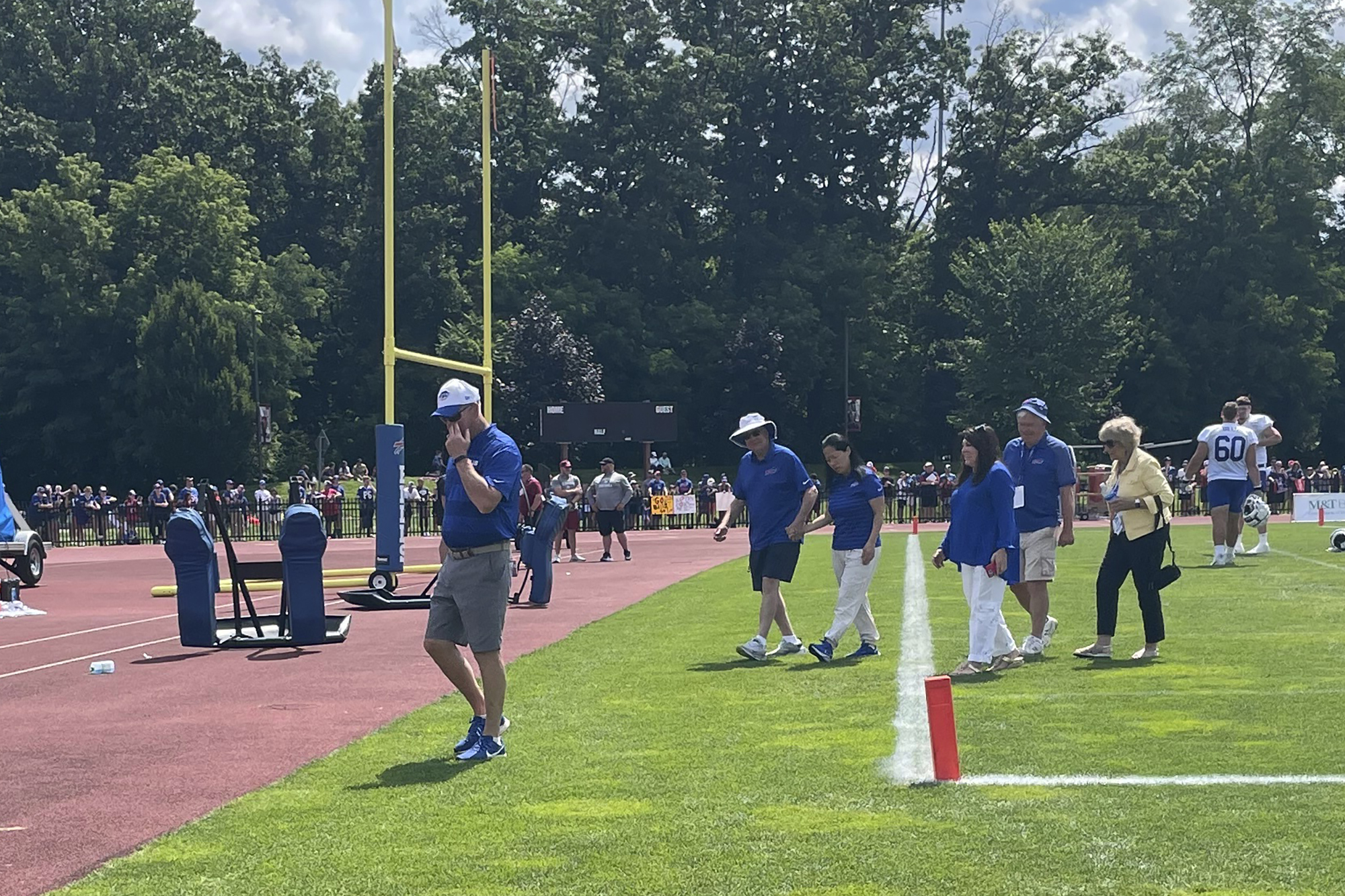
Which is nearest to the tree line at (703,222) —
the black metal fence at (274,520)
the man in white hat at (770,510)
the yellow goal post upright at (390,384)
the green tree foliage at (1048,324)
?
the green tree foliage at (1048,324)

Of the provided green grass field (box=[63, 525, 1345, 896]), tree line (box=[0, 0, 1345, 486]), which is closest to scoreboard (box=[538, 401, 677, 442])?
tree line (box=[0, 0, 1345, 486])

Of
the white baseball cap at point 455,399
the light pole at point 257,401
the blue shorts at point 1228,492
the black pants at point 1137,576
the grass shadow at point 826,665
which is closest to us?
the white baseball cap at point 455,399

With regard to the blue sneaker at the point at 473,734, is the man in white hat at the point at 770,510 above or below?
above

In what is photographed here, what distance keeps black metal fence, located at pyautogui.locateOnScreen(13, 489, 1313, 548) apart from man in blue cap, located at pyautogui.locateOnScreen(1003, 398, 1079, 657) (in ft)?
90.7

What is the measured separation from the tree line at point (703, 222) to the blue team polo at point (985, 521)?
4988 centimetres

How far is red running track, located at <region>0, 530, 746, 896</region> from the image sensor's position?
7199 mm

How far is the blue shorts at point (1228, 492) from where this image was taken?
19.9 meters

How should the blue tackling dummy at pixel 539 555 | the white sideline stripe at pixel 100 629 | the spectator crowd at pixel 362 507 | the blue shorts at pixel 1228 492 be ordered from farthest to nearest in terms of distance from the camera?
1. the spectator crowd at pixel 362 507
2. the blue shorts at pixel 1228 492
3. the blue tackling dummy at pixel 539 555
4. the white sideline stripe at pixel 100 629

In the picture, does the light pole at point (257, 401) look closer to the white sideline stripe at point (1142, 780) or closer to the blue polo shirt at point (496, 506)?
the blue polo shirt at point (496, 506)

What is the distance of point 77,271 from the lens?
62219mm

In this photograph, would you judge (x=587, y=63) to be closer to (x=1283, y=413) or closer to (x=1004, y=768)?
(x=1283, y=413)

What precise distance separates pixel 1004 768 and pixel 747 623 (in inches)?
310

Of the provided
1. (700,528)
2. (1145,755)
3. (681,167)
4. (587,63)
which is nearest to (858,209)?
(681,167)

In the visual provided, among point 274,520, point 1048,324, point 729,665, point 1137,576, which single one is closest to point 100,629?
point 729,665
